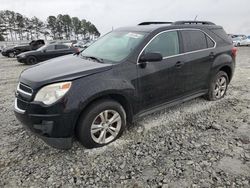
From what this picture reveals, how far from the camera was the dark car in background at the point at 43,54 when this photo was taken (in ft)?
45.6

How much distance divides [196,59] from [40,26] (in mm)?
76927

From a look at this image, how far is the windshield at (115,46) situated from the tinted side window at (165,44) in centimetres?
22

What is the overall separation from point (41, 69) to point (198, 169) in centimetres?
258

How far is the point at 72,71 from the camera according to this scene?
3.10 meters

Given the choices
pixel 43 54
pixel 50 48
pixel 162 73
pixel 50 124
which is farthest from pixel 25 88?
pixel 50 48

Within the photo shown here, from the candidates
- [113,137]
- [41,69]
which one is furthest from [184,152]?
[41,69]

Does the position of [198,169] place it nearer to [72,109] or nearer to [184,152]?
[184,152]

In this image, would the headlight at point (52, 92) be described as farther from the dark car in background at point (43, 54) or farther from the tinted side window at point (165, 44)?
the dark car in background at point (43, 54)

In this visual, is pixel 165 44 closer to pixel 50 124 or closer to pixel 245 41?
pixel 50 124

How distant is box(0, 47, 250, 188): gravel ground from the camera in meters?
2.70

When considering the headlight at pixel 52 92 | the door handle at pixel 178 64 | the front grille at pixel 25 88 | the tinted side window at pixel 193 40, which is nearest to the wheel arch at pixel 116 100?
the headlight at pixel 52 92

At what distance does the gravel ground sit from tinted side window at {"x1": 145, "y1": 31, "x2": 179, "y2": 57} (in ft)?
4.10

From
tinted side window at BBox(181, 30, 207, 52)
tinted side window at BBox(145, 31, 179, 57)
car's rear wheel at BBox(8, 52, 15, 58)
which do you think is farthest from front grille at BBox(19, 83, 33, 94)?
car's rear wheel at BBox(8, 52, 15, 58)

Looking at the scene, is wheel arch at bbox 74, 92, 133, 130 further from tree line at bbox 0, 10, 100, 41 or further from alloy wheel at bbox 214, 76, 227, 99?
tree line at bbox 0, 10, 100, 41
